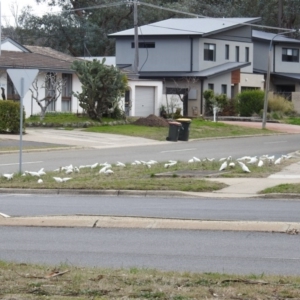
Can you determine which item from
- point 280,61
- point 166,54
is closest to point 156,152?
point 166,54

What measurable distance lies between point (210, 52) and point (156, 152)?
104ft

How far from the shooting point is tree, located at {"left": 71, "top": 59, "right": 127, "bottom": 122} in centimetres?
4431

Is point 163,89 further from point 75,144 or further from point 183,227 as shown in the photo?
point 183,227

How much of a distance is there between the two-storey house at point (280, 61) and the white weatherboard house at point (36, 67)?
2313cm

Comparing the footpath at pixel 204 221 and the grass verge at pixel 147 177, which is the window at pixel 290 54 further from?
the grass verge at pixel 147 177

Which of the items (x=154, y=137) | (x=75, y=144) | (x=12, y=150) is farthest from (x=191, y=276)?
(x=154, y=137)

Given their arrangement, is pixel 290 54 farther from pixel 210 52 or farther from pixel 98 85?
pixel 98 85

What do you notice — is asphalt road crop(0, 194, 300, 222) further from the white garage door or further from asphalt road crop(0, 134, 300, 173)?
the white garage door

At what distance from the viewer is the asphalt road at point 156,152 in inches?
1097

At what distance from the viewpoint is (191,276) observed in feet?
27.6

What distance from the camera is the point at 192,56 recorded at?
6194 cm

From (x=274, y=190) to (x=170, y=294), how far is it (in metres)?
11.2

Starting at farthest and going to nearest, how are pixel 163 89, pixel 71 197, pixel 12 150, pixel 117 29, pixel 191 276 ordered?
pixel 117 29 < pixel 163 89 < pixel 12 150 < pixel 71 197 < pixel 191 276

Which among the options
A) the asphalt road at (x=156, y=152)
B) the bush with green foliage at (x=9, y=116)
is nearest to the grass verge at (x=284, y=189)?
the asphalt road at (x=156, y=152)
